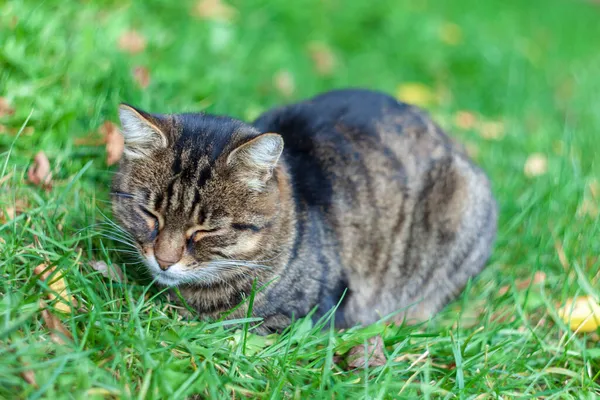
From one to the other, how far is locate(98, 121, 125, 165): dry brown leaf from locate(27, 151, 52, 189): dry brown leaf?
11.1 inches

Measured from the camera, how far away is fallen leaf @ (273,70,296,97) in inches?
179

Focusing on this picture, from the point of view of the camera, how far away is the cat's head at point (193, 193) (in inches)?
86.5

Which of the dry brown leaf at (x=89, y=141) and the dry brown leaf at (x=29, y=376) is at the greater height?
the dry brown leaf at (x=89, y=141)

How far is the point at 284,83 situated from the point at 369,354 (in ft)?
9.02

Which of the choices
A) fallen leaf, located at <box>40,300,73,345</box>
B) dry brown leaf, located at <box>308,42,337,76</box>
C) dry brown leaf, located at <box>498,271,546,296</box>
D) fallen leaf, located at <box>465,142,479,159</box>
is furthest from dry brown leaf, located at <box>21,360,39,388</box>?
dry brown leaf, located at <box>308,42,337,76</box>

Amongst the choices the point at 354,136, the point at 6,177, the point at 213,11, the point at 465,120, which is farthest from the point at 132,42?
→ the point at 465,120

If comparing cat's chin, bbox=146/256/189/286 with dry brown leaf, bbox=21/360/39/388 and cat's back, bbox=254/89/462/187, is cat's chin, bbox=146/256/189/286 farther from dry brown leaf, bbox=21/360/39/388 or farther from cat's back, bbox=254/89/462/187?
cat's back, bbox=254/89/462/187

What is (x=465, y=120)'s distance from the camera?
4.71 m

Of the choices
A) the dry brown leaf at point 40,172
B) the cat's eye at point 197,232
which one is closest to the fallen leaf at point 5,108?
the dry brown leaf at point 40,172

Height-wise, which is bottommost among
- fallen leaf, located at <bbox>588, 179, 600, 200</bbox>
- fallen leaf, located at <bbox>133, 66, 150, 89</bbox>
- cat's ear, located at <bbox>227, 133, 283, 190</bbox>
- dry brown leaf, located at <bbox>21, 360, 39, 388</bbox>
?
fallen leaf, located at <bbox>588, 179, 600, 200</bbox>

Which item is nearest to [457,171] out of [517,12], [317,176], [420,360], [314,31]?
[317,176]

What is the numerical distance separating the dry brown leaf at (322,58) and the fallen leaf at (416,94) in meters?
0.61

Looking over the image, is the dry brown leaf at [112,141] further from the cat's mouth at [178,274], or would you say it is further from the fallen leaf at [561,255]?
the fallen leaf at [561,255]

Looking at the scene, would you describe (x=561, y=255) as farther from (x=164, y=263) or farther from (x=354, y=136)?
(x=164, y=263)
